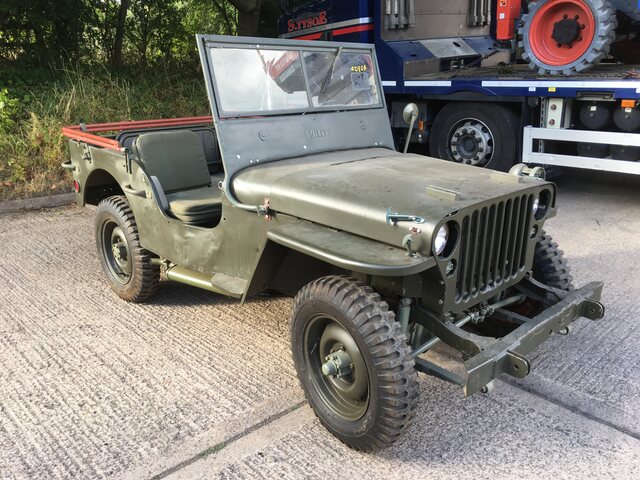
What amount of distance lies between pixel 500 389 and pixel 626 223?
3.54m

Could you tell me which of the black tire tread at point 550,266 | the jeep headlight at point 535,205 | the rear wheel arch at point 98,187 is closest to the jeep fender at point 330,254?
the jeep headlight at point 535,205

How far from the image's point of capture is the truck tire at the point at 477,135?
679 cm

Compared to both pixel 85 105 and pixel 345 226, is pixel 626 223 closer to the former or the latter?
pixel 345 226

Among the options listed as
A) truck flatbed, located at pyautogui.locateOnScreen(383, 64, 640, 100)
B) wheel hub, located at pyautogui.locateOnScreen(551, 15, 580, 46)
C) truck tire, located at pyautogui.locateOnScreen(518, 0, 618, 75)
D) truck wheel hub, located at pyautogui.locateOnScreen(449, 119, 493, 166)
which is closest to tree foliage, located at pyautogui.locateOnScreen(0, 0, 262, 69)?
truck flatbed, located at pyautogui.locateOnScreen(383, 64, 640, 100)

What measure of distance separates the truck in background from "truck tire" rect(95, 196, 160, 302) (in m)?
4.39

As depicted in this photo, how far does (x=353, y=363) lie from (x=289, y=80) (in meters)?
1.78

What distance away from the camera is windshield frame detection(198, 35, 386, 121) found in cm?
324

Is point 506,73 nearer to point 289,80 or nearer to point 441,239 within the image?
point 289,80

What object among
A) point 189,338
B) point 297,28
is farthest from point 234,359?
point 297,28

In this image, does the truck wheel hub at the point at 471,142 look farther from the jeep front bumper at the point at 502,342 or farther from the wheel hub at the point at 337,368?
the wheel hub at the point at 337,368

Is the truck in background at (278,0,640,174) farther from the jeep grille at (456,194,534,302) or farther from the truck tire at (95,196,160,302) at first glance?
the truck tire at (95,196,160,302)

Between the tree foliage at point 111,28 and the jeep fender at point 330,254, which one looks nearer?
the jeep fender at point 330,254

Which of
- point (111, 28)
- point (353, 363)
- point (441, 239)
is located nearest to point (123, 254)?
point (353, 363)

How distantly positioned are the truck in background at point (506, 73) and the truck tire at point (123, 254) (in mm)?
4386
